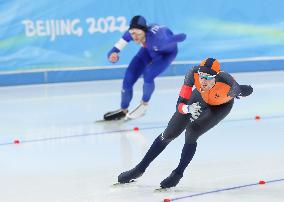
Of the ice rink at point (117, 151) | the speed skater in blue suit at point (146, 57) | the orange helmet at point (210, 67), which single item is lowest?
the ice rink at point (117, 151)

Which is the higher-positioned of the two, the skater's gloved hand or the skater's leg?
the skater's gloved hand

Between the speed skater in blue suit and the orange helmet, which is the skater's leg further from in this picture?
the speed skater in blue suit

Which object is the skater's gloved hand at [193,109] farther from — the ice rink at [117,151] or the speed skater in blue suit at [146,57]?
the speed skater in blue suit at [146,57]

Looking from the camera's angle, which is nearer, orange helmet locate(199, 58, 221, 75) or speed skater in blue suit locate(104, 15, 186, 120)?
orange helmet locate(199, 58, 221, 75)

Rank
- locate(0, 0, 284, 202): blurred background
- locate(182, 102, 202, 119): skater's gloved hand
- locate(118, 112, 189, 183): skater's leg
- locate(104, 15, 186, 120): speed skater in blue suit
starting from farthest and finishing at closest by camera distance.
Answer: locate(104, 15, 186, 120): speed skater in blue suit, locate(0, 0, 284, 202): blurred background, locate(118, 112, 189, 183): skater's leg, locate(182, 102, 202, 119): skater's gloved hand

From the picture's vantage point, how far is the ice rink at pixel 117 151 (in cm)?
520

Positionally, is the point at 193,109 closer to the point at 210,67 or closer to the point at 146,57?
the point at 210,67

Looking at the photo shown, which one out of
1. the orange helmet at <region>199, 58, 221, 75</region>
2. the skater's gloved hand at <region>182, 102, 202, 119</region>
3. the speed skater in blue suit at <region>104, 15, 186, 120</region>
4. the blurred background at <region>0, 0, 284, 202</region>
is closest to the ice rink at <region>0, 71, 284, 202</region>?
the blurred background at <region>0, 0, 284, 202</region>

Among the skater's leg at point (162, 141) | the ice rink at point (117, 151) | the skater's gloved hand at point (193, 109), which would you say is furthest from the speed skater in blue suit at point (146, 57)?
the skater's gloved hand at point (193, 109)

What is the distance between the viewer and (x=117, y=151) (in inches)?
264

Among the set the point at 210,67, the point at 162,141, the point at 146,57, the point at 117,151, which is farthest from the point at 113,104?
the point at 210,67

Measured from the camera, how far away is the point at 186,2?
39.1 ft

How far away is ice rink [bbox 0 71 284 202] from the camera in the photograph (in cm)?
520

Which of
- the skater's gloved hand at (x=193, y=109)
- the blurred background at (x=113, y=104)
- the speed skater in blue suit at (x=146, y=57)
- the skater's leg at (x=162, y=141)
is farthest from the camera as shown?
the speed skater in blue suit at (x=146, y=57)
